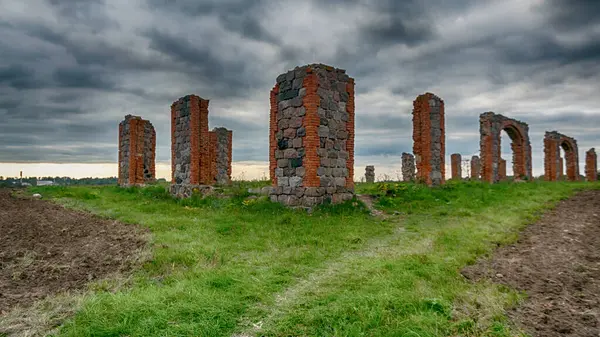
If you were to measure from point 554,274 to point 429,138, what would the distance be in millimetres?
14623

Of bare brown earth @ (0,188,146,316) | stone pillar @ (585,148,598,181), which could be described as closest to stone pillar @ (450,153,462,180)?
stone pillar @ (585,148,598,181)

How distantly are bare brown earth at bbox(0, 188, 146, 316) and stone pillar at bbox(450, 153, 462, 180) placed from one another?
126ft

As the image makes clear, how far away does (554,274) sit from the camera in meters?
6.13

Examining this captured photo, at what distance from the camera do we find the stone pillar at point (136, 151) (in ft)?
75.2

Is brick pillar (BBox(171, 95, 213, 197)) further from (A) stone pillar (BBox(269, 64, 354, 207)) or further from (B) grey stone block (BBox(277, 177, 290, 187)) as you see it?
(B) grey stone block (BBox(277, 177, 290, 187))

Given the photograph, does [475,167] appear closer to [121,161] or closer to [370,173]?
[370,173]

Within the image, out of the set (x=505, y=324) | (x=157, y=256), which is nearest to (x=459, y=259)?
(x=505, y=324)

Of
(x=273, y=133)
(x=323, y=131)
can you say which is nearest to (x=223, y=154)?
(x=273, y=133)

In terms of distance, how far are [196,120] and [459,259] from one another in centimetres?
1365

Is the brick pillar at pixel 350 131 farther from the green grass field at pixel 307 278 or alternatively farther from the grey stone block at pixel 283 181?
the grey stone block at pixel 283 181

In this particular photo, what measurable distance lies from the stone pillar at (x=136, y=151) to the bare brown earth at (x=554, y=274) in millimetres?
21437

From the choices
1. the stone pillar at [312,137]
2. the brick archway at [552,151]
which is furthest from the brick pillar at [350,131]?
the brick archway at [552,151]

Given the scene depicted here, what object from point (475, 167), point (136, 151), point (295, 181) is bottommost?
point (295, 181)

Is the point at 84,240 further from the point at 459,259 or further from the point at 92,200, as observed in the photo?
the point at 92,200
